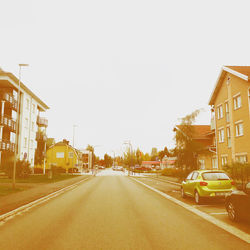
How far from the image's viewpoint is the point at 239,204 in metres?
7.31

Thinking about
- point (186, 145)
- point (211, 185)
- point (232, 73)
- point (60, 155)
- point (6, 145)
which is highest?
point (232, 73)

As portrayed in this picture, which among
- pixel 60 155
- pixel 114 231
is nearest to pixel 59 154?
pixel 60 155

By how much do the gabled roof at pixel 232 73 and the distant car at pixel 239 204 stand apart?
56.9ft

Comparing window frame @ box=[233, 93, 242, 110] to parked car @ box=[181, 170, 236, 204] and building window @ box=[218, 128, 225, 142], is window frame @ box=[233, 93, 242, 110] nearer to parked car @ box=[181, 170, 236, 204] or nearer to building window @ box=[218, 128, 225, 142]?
building window @ box=[218, 128, 225, 142]

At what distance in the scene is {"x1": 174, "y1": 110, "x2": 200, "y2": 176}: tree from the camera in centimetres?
2228

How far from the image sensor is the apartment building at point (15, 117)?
3562cm

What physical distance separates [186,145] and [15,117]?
27176mm

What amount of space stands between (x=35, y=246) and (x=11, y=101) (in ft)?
116

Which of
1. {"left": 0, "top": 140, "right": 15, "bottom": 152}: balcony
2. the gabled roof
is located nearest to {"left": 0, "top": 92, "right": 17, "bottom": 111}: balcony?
{"left": 0, "top": 140, "right": 15, "bottom": 152}: balcony

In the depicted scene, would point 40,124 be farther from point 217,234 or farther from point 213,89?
point 217,234

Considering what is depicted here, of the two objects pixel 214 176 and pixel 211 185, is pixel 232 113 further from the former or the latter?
pixel 211 185

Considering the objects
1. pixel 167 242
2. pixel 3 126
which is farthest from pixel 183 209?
pixel 3 126

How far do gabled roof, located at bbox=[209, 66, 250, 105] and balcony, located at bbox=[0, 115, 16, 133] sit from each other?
2443cm

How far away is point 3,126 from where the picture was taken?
114ft
